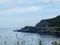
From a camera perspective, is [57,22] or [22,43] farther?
[57,22]

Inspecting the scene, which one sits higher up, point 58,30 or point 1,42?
point 1,42

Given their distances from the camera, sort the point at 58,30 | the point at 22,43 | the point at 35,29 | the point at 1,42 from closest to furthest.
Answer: the point at 22,43 < the point at 1,42 < the point at 58,30 < the point at 35,29

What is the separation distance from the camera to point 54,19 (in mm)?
151750

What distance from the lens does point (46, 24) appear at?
141 metres

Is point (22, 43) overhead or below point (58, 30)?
overhead

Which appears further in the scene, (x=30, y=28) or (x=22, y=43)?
(x=30, y=28)

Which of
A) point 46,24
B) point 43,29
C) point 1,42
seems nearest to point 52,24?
point 46,24

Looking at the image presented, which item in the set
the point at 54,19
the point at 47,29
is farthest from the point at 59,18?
the point at 47,29

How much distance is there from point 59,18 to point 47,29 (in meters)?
23.7

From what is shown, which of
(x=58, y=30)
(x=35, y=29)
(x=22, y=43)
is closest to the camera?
(x=22, y=43)

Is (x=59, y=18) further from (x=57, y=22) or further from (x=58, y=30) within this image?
(x=58, y=30)

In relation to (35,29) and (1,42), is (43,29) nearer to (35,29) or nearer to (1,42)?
(35,29)

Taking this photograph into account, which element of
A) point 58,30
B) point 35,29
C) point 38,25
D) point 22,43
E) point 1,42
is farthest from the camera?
point 38,25

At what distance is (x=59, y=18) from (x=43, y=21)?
11291 mm
